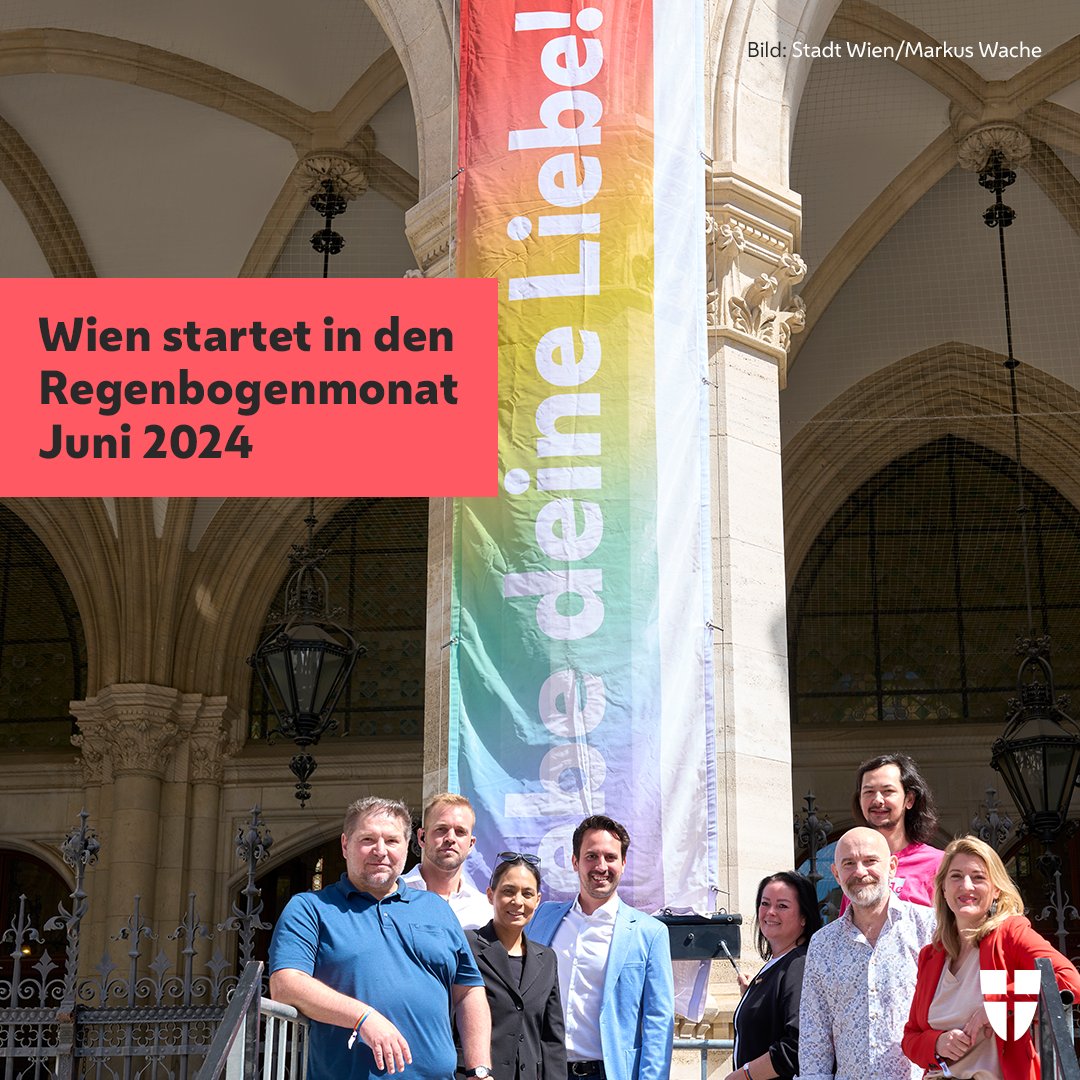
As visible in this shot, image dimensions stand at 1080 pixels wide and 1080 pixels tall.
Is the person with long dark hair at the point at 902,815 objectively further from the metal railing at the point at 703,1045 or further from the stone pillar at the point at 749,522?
the stone pillar at the point at 749,522

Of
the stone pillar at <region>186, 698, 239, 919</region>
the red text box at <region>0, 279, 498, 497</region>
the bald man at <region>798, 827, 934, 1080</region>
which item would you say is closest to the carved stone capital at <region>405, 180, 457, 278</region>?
the red text box at <region>0, 279, 498, 497</region>

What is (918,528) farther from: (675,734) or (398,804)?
(398,804)

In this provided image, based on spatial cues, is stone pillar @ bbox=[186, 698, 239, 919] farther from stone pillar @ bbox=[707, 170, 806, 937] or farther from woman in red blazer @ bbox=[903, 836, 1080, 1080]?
woman in red blazer @ bbox=[903, 836, 1080, 1080]

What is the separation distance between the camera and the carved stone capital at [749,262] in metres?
8.05

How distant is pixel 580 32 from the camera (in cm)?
797

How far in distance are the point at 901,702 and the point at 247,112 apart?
278 inches

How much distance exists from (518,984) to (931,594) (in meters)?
10.6

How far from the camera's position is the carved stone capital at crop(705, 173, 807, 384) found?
8.05 meters

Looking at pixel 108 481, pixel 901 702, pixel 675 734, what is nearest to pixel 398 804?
pixel 675 734

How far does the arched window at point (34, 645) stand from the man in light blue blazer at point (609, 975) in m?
10.8

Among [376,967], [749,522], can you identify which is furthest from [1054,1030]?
[749,522]

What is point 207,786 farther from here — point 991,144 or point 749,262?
point 749,262

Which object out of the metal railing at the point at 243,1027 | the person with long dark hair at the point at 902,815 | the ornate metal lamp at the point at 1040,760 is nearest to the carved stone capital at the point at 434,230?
the person with long dark hair at the point at 902,815

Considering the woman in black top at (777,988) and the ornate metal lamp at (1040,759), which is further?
the ornate metal lamp at (1040,759)
